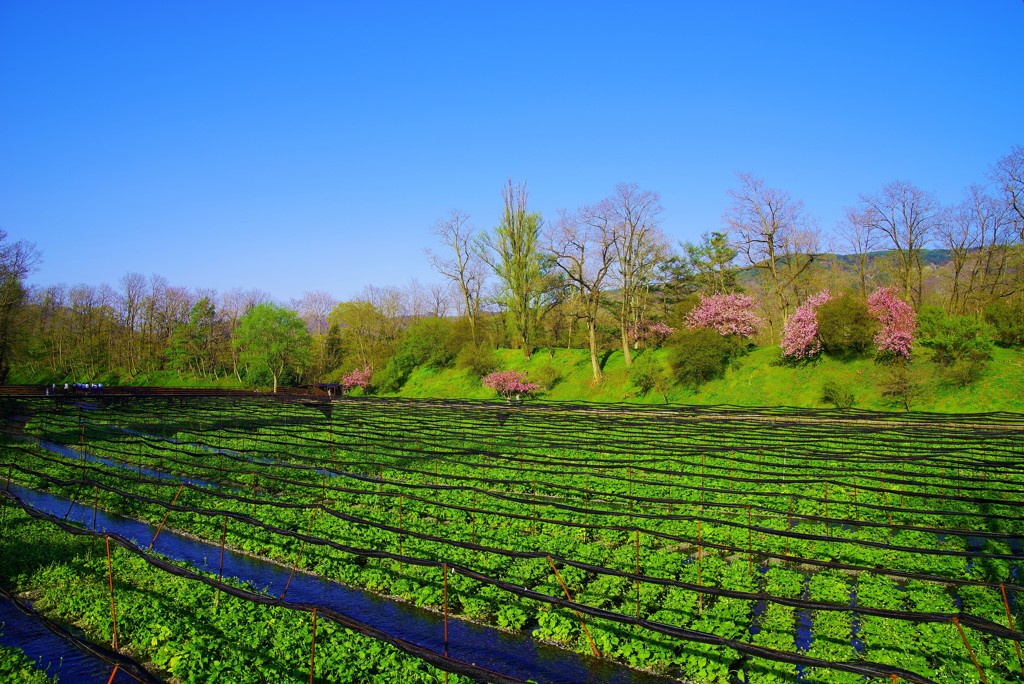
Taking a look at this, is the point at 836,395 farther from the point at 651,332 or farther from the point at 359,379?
the point at 359,379

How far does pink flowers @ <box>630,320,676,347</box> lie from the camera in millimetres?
48656

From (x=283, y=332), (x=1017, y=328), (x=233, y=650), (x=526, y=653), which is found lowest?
(x=526, y=653)

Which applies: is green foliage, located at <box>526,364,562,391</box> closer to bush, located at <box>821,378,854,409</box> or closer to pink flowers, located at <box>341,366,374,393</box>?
pink flowers, located at <box>341,366,374,393</box>

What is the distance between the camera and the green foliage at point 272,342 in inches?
2255

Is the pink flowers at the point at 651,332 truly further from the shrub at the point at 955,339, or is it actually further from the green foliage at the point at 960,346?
the green foliage at the point at 960,346

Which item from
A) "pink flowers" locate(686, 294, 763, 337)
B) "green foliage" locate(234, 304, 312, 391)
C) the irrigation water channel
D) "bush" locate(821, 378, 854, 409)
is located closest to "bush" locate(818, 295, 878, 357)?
"bush" locate(821, 378, 854, 409)

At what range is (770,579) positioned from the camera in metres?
9.41

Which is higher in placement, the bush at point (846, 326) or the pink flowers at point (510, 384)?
the bush at point (846, 326)

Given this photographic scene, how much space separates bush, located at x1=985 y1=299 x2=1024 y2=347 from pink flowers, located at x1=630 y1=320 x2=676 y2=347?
2007 cm

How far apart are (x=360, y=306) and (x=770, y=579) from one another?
199 ft

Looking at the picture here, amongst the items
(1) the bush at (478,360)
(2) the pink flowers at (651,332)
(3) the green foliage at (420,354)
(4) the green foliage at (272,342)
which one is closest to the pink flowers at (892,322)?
(2) the pink flowers at (651,332)

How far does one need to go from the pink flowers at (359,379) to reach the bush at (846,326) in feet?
126

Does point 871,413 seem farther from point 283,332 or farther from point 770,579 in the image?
point 283,332

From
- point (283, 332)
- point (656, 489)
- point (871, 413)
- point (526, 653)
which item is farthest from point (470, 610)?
point (283, 332)
